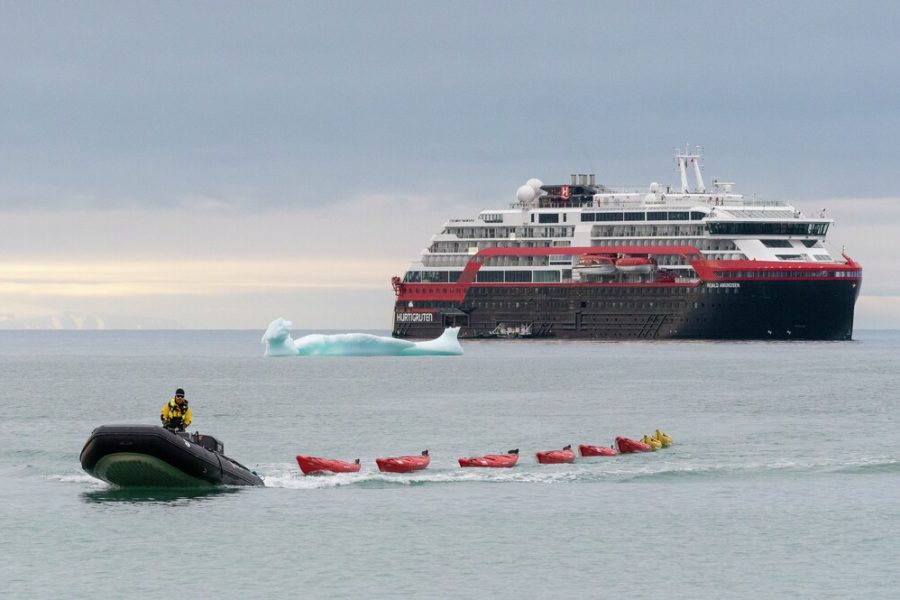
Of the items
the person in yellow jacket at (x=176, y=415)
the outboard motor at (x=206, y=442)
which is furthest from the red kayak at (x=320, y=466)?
the person in yellow jacket at (x=176, y=415)

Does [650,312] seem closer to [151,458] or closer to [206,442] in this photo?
[206,442]

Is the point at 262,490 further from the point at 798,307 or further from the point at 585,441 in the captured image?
the point at 798,307

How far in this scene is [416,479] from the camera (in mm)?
50000

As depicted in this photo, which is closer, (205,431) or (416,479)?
(416,479)

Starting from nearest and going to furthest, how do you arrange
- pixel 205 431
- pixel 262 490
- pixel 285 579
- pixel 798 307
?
pixel 285 579 < pixel 262 490 < pixel 205 431 < pixel 798 307

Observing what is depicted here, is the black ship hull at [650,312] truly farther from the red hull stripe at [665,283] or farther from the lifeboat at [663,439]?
the lifeboat at [663,439]

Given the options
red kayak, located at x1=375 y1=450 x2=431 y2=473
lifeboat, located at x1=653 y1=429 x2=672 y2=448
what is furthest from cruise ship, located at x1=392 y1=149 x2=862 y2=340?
red kayak, located at x1=375 y1=450 x2=431 y2=473

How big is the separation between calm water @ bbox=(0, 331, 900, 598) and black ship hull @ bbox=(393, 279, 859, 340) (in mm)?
64631

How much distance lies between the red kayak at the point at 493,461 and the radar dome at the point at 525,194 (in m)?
119

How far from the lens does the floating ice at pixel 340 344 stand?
135 metres

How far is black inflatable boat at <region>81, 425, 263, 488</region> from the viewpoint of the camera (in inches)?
1702

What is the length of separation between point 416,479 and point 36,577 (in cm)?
1680

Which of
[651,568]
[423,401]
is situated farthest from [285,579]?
[423,401]

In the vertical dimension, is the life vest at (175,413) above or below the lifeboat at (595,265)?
below
